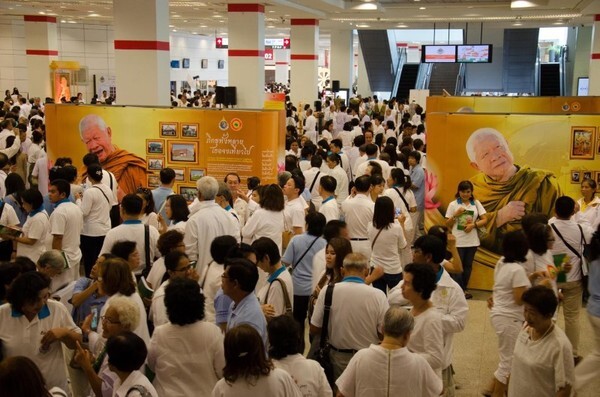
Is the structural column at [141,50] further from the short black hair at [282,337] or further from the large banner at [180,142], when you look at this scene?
the short black hair at [282,337]

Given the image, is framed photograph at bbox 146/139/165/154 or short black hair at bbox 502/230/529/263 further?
framed photograph at bbox 146/139/165/154

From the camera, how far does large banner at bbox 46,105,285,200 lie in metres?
10.3

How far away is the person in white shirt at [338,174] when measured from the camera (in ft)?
33.4

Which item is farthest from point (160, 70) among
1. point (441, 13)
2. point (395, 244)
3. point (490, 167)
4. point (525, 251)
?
point (441, 13)

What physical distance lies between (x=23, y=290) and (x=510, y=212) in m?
6.53

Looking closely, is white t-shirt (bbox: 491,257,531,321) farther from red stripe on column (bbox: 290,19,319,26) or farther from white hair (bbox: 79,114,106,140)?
red stripe on column (bbox: 290,19,319,26)

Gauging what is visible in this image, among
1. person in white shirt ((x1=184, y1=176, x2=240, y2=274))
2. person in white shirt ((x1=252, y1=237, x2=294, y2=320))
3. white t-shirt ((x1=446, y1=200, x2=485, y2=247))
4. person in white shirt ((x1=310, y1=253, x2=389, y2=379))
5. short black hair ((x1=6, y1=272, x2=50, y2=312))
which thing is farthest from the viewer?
white t-shirt ((x1=446, y1=200, x2=485, y2=247))

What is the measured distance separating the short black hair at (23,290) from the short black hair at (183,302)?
785mm

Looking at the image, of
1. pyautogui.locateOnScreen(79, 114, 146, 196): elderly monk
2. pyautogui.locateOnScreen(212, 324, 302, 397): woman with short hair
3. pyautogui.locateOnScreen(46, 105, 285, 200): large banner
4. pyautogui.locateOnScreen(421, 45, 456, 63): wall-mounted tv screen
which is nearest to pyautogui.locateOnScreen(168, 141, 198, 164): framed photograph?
pyautogui.locateOnScreen(46, 105, 285, 200): large banner

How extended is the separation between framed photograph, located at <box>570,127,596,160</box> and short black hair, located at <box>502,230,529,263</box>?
389 cm

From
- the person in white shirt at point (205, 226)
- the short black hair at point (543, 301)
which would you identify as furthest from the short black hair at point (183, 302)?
the person in white shirt at point (205, 226)

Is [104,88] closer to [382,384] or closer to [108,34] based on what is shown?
[108,34]

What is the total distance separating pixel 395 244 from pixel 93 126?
18.4 feet

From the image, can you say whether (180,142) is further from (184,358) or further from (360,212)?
(184,358)
